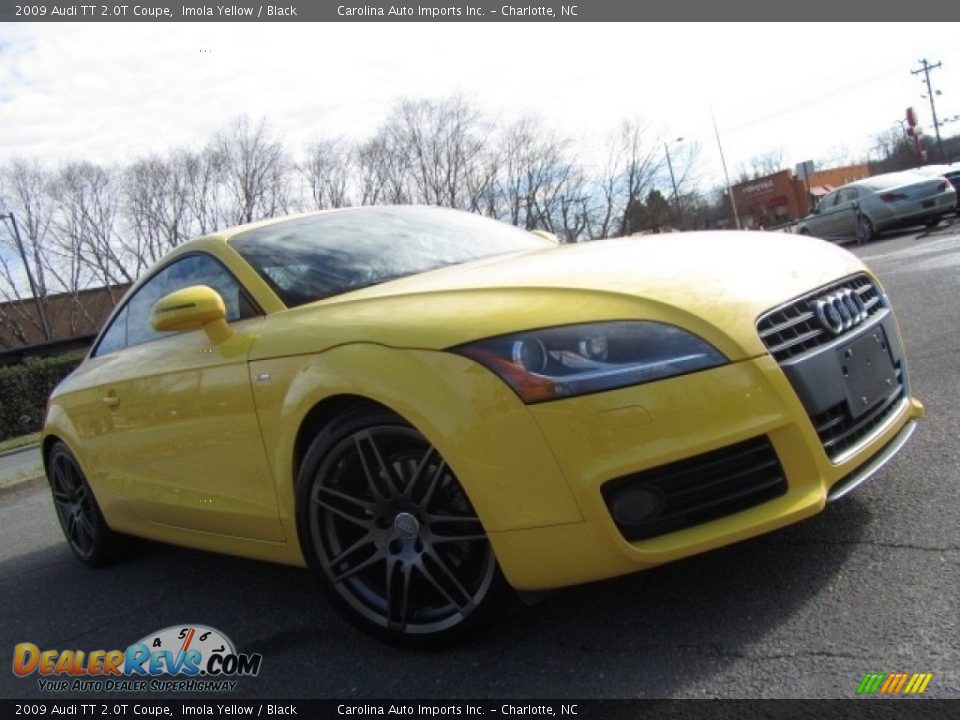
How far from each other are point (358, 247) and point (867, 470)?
208 centimetres

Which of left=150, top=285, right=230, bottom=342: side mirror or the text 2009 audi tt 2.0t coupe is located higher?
left=150, top=285, right=230, bottom=342: side mirror

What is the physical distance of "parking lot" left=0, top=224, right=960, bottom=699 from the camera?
214 centimetres

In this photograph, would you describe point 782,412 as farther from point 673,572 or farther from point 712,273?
point 673,572

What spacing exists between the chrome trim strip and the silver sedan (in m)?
14.8

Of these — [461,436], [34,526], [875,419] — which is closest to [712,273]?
→ [875,419]

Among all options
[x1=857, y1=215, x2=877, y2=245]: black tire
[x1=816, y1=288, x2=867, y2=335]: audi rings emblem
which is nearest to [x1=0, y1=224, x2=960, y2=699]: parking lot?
[x1=816, y1=288, x2=867, y2=335]: audi rings emblem

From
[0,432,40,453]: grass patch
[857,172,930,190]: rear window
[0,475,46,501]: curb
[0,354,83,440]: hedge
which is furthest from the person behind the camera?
[0,354,83,440]: hedge

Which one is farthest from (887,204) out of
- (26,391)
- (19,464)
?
(26,391)

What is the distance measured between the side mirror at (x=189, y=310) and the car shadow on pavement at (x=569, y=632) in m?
1.16

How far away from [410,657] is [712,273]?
1508 millimetres

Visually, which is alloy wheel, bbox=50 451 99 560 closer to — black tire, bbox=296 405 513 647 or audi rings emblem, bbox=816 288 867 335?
black tire, bbox=296 405 513 647

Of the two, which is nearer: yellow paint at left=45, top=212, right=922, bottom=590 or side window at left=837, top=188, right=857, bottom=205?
yellow paint at left=45, top=212, right=922, bottom=590

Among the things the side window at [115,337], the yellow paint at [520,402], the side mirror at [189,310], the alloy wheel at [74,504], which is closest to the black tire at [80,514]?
the alloy wheel at [74,504]

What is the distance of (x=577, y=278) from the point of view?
253 centimetres
